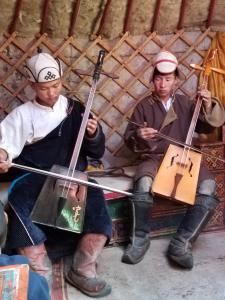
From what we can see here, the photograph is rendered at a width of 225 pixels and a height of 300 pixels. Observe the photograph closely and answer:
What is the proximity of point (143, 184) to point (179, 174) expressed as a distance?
187mm

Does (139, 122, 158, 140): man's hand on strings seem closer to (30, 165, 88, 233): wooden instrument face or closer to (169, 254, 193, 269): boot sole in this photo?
(30, 165, 88, 233): wooden instrument face

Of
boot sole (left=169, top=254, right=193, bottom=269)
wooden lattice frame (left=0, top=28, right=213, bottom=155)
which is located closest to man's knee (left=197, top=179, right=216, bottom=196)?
boot sole (left=169, top=254, right=193, bottom=269)

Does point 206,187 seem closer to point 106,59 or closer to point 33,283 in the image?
point 106,59

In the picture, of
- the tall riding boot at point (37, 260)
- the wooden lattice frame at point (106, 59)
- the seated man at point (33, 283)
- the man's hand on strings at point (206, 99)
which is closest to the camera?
the seated man at point (33, 283)

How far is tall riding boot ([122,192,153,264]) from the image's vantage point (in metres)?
1.89

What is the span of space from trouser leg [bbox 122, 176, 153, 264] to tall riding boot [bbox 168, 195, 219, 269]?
13 cm

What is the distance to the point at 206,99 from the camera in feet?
6.57

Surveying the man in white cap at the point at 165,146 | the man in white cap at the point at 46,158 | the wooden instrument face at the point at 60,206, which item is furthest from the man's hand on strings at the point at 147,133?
the wooden instrument face at the point at 60,206

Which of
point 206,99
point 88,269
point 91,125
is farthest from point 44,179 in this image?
point 206,99

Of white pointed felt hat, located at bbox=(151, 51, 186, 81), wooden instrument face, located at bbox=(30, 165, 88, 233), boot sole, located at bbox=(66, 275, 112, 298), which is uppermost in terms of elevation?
white pointed felt hat, located at bbox=(151, 51, 186, 81)

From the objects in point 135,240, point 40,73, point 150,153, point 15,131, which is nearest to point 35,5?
point 40,73

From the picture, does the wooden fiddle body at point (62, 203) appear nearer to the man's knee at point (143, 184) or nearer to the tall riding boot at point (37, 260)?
the tall riding boot at point (37, 260)

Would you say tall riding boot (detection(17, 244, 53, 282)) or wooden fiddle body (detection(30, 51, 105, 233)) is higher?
wooden fiddle body (detection(30, 51, 105, 233))

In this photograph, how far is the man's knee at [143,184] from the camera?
6.33 ft
